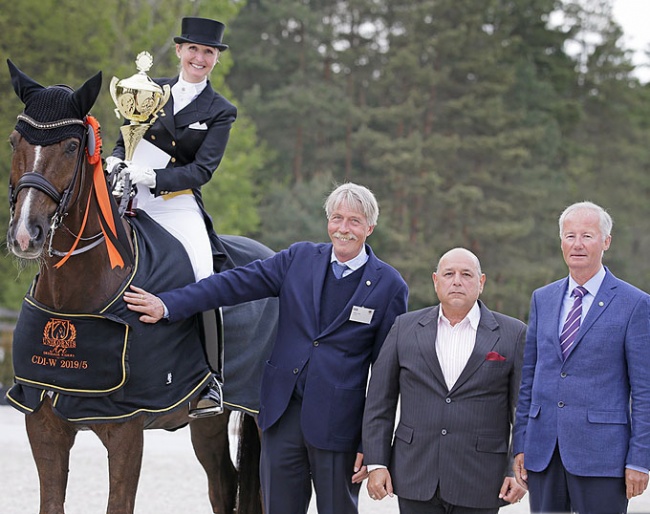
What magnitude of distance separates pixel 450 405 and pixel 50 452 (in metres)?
1.90

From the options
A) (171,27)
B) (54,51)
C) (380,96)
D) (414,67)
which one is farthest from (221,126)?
(380,96)

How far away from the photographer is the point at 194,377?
525 centimetres

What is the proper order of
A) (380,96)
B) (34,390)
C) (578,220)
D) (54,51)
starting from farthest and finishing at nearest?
(380,96), (54,51), (34,390), (578,220)

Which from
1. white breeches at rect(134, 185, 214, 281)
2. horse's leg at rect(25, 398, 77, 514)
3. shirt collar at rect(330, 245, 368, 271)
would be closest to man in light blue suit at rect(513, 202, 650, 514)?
shirt collar at rect(330, 245, 368, 271)

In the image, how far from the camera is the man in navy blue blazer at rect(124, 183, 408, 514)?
4809 millimetres

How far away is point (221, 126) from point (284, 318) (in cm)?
125

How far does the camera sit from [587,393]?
4324 mm

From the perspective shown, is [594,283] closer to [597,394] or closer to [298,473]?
[597,394]

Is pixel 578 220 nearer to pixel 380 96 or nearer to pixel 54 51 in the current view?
pixel 54 51

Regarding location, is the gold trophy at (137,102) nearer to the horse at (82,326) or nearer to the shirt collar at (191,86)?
the shirt collar at (191,86)

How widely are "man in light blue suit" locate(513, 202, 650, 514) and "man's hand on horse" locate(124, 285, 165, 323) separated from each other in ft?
5.74

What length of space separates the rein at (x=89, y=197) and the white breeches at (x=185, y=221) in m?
0.50

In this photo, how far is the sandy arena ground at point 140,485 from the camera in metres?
8.88

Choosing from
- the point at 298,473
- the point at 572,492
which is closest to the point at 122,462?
the point at 298,473
